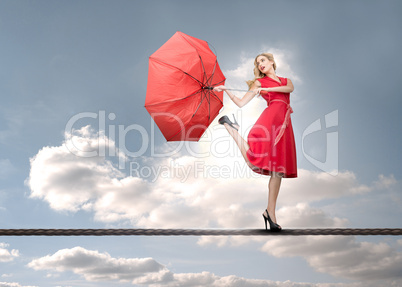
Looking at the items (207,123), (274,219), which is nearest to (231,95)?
(207,123)

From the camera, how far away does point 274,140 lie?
4977 millimetres

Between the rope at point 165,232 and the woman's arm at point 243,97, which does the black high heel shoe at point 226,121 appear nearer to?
the woman's arm at point 243,97

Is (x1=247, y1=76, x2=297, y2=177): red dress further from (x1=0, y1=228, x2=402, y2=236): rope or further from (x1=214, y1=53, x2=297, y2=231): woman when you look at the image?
(x1=0, y1=228, x2=402, y2=236): rope

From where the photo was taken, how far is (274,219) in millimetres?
5062

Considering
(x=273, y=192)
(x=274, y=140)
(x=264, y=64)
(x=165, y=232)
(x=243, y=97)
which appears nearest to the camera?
(x=165, y=232)

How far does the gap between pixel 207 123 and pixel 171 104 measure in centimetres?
58

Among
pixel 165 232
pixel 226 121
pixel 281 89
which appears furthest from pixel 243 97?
pixel 165 232

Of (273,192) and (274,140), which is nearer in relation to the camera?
(274,140)

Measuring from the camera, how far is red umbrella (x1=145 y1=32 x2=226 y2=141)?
5.09 m

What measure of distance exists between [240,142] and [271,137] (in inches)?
16.4

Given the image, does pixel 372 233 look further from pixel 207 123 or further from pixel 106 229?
pixel 106 229

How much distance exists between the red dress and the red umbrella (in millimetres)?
669

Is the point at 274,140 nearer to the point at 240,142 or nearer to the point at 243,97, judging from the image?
the point at 240,142

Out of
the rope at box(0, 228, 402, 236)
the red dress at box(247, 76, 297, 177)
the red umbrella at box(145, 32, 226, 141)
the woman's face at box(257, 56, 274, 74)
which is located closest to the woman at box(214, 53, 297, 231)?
the red dress at box(247, 76, 297, 177)
